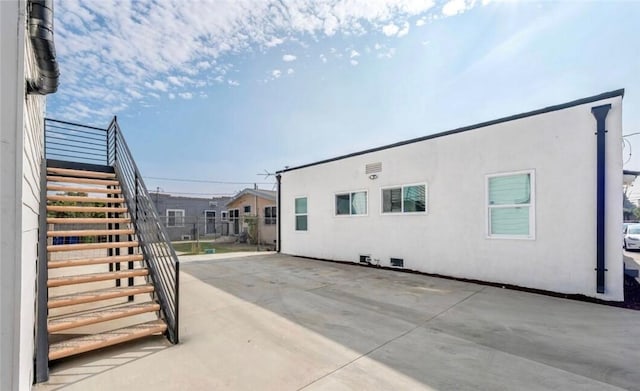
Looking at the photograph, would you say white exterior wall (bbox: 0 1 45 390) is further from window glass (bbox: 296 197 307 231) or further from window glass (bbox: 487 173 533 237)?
window glass (bbox: 296 197 307 231)

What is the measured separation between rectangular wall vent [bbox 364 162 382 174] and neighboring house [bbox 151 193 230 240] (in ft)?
49.3

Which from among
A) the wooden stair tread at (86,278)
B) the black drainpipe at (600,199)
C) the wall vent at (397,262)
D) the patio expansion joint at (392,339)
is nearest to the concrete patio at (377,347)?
the patio expansion joint at (392,339)

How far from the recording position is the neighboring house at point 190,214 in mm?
21750

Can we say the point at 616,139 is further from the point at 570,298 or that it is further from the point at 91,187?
the point at 91,187

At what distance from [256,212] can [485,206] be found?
593 inches

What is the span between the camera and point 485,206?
6309 mm

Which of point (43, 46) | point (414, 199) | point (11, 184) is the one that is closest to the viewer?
point (11, 184)

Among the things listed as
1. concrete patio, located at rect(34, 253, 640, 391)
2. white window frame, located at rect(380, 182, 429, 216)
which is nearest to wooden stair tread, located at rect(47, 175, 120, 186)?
concrete patio, located at rect(34, 253, 640, 391)

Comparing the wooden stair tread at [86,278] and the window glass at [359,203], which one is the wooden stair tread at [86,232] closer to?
the wooden stair tread at [86,278]

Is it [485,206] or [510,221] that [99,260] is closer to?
[485,206]

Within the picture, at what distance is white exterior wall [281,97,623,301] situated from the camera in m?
5.05

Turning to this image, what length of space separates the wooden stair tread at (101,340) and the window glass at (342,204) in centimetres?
658

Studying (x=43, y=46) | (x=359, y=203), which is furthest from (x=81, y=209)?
(x=359, y=203)

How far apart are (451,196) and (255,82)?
6.67 metres
